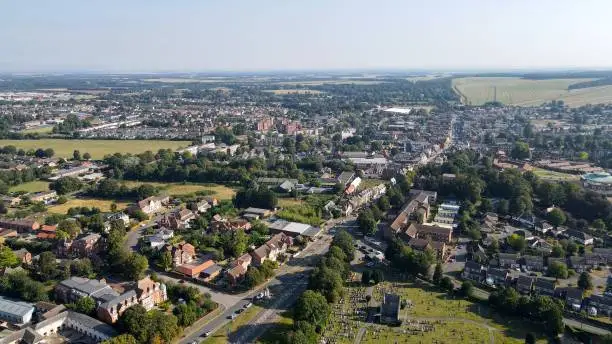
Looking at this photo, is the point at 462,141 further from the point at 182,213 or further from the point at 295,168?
the point at 182,213

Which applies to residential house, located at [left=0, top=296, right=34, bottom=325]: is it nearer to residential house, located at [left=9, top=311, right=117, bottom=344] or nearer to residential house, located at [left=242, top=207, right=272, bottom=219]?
residential house, located at [left=9, top=311, right=117, bottom=344]

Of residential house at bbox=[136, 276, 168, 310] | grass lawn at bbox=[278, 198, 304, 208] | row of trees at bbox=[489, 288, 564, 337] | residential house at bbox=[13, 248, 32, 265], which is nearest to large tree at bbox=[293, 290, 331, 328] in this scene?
residential house at bbox=[136, 276, 168, 310]

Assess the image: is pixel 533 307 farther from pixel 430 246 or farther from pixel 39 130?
pixel 39 130

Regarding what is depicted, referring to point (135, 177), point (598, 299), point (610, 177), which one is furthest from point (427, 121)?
point (598, 299)

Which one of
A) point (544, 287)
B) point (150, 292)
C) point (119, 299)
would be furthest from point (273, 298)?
point (544, 287)

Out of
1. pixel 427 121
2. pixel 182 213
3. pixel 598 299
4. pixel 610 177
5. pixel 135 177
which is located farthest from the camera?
pixel 427 121
